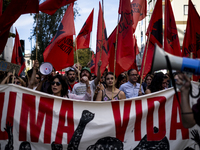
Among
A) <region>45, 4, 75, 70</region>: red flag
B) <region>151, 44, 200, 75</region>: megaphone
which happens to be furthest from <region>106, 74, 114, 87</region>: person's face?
<region>151, 44, 200, 75</region>: megaphone

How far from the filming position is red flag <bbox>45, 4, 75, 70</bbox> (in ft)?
20.2

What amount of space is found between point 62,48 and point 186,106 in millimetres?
4239

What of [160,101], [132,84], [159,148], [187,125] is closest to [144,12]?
[132,84]

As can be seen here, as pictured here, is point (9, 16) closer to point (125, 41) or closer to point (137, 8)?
point (125, 41)

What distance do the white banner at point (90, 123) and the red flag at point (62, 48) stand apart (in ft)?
6.93

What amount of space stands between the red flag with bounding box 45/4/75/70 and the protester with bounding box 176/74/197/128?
4129mm

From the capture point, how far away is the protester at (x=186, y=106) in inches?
92.4

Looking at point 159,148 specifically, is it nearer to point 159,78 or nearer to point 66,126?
point 66,126

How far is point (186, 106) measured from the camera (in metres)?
2.40

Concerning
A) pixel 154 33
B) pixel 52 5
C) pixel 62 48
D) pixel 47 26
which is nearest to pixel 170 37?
pixel 154 33

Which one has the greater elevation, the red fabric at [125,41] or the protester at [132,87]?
the red fabric at [125,41]

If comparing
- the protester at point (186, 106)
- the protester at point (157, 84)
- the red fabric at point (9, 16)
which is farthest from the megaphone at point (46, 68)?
the protester at point (186, 106)

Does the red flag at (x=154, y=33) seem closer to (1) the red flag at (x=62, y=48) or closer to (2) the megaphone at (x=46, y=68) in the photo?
(1) the red flag at (x=62, y=48)

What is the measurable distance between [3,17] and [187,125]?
4.15 metres
